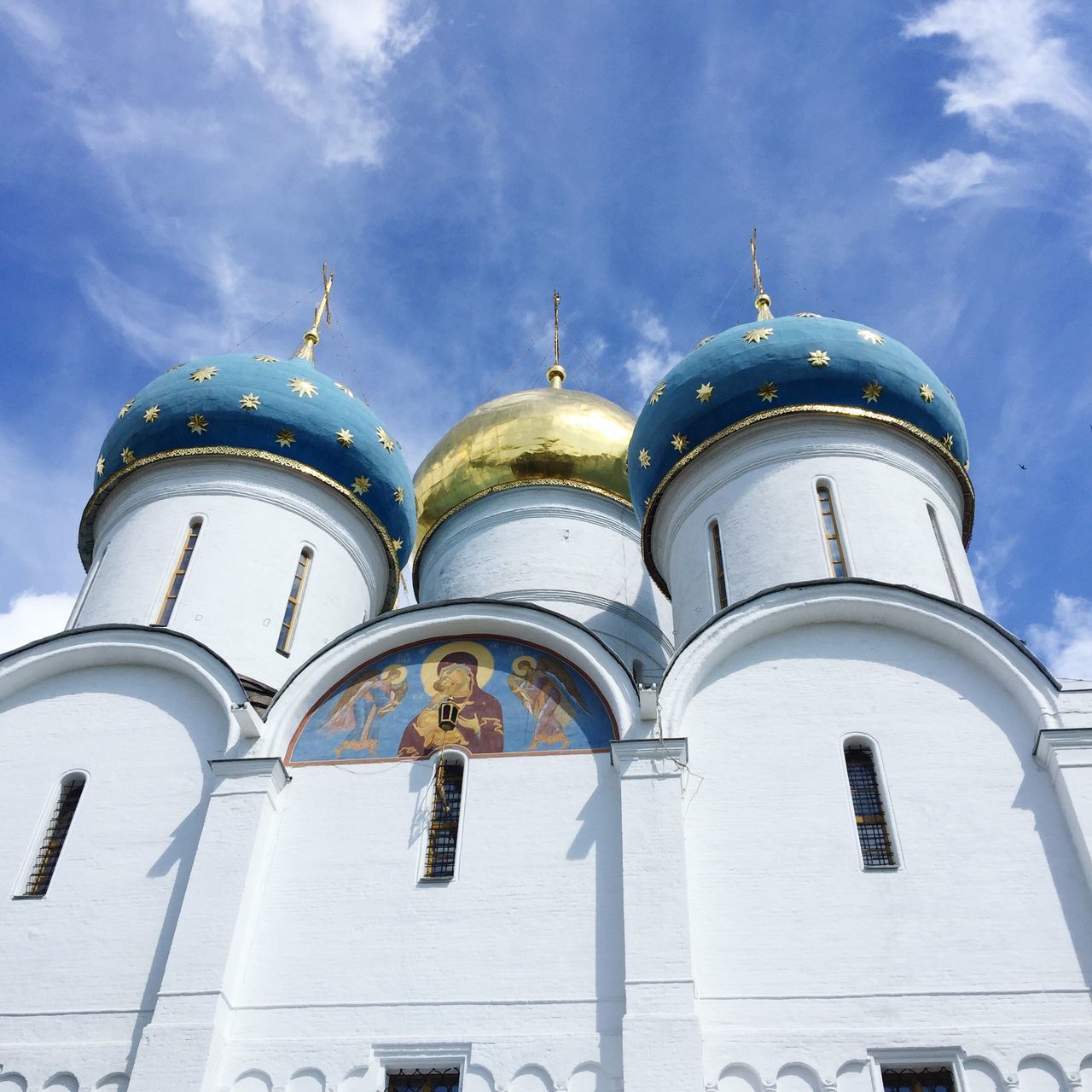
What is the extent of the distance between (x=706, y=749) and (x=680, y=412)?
12.0ft

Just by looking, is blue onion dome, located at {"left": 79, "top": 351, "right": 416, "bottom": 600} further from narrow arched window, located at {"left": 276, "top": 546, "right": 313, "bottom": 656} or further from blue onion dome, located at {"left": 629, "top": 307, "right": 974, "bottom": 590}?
blue onion dome, located at {"left": 629, "top": 307, "right": 974, "bottom": 590}

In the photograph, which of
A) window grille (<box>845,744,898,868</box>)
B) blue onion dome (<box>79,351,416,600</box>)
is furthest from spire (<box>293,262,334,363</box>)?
window grille (<box>845,744,898,868</box>)

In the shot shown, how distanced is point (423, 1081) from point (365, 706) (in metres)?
2.57

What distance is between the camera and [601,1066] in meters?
6.19

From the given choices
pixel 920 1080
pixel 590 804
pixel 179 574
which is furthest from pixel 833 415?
pixel 179 574

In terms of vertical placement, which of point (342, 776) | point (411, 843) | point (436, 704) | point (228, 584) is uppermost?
point (228, 584)

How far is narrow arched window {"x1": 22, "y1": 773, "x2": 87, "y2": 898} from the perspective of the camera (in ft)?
25.0

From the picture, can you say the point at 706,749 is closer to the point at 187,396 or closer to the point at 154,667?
the point at 154,667

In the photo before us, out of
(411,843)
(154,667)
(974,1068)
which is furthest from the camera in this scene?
(154,667)

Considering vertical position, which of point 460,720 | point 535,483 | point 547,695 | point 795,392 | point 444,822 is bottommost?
point 444,822

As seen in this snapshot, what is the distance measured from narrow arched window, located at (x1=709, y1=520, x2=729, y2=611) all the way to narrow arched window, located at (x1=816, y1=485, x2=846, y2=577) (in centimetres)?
81

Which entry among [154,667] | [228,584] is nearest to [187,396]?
[228,584]

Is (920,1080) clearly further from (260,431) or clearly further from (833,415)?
(260,431)

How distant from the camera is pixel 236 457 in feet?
34.4
